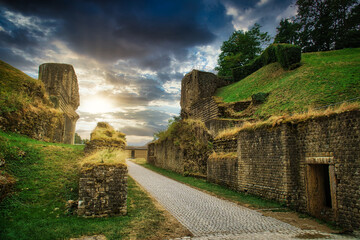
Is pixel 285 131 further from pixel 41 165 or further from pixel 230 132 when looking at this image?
pixel 41 165

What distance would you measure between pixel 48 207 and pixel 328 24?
4060cm

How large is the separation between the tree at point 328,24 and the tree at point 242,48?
8491 mm

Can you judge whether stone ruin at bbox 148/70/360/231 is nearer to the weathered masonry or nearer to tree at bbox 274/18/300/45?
the weathered masonry

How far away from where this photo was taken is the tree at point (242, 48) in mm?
41938

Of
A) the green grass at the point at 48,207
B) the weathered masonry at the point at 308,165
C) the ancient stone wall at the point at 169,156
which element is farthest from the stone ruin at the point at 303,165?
the ancient stone wall at the point at 169,156

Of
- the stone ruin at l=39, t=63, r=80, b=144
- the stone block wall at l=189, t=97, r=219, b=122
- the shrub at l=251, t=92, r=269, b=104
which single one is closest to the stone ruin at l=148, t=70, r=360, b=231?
the shrub at l=251, t=92, r=269, b=104

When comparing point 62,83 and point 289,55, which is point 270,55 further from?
point 62,83

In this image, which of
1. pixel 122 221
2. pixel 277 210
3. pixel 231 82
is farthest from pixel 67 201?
pixel 231 82

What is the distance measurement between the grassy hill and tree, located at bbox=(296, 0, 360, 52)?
117 feet

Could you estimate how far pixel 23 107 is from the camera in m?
11.8

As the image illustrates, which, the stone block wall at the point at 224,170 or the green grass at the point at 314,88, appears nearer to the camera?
the stone block wall at the point at 224,170

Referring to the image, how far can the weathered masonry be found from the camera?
599 cm

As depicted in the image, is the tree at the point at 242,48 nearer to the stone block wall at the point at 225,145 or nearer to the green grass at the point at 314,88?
the green grass at the point at 314,88

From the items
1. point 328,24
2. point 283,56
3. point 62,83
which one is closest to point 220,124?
point 283,56
